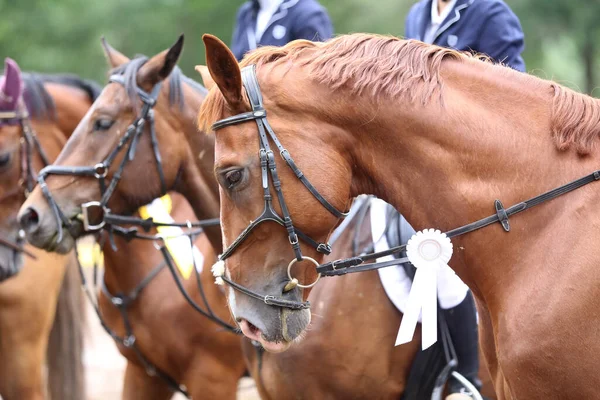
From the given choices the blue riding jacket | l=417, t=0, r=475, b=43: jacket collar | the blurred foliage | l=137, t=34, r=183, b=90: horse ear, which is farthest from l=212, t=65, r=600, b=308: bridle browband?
the blurred foliage

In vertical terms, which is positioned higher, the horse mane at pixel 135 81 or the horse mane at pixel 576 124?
the horse mane at pixel 135 81

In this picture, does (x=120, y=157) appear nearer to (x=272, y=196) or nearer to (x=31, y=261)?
(x=31, y=261)

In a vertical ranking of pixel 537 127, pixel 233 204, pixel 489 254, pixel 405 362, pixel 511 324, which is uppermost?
pixel 537 127

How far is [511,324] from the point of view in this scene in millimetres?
2732

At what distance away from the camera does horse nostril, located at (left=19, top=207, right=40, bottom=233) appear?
14.8ft

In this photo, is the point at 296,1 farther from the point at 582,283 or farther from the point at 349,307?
the point at 582,283

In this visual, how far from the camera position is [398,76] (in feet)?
9.25

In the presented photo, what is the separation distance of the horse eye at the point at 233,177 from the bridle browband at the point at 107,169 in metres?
1.85

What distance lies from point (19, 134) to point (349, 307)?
292 centimetres

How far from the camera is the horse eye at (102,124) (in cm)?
455

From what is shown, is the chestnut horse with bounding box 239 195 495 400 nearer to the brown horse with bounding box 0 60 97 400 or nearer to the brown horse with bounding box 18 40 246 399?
the brown horse with bounding box 18 40 246 399

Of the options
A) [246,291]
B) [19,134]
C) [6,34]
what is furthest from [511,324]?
[6,34]

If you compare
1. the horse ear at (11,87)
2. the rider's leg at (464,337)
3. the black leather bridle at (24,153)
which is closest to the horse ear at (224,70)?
the rider's leg at (464,337)

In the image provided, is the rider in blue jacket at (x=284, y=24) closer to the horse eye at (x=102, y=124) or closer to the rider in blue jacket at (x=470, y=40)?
the rider in blue jacket at (x=470, y=40)
